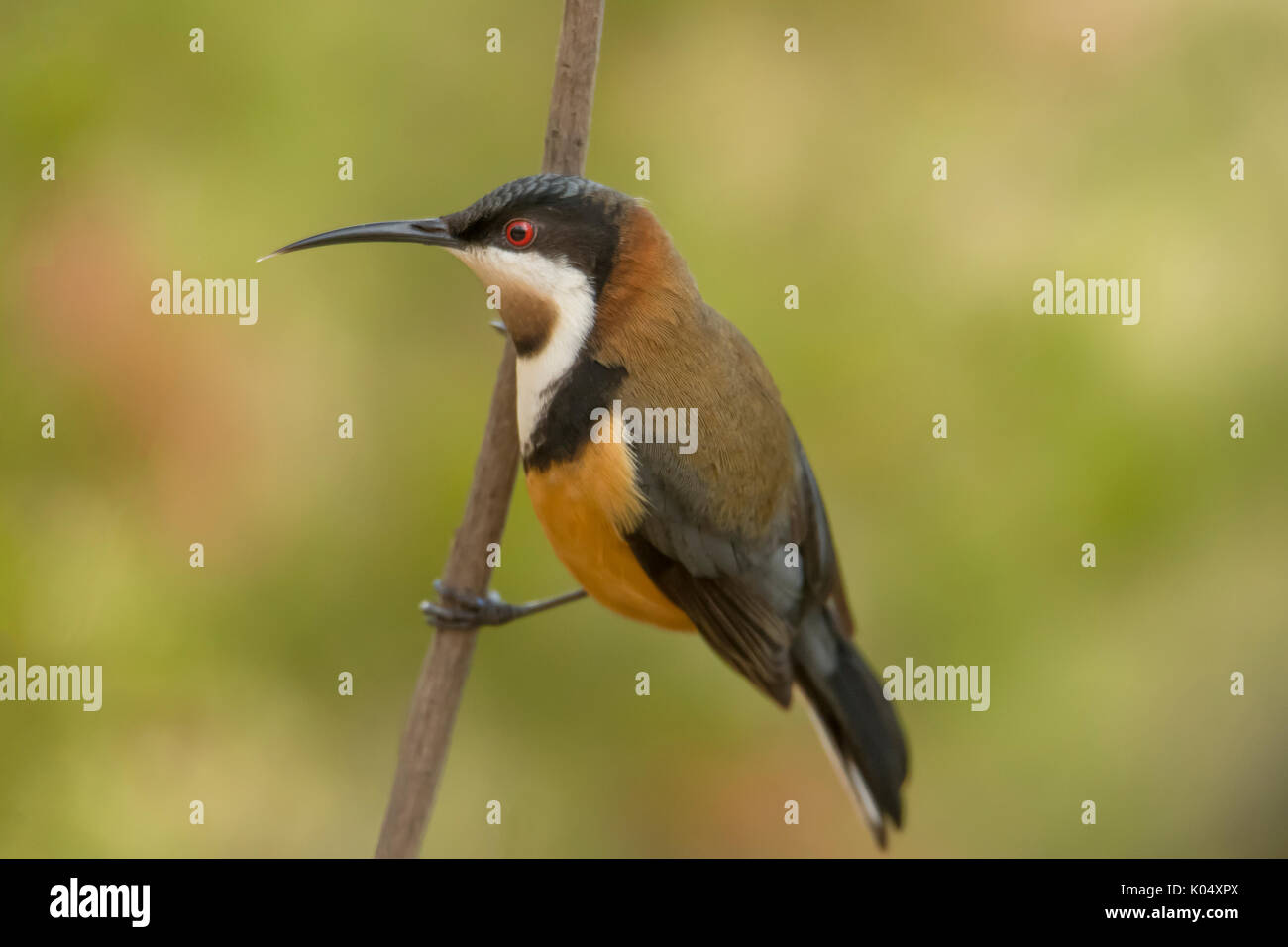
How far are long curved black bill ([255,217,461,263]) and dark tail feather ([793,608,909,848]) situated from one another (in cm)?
147

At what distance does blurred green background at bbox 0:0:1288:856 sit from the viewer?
180 inches

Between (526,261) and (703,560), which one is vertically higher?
(526,261)

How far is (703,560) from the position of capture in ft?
10.8

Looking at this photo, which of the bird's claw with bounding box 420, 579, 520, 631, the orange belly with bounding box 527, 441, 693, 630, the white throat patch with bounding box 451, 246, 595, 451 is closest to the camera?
the white throat patch with bounding box 451, 246, 595, 451

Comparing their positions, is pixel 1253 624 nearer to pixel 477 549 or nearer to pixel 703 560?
pixel 703 560

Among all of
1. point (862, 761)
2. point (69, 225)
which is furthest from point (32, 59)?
point (862, 761)

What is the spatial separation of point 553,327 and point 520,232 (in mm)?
245

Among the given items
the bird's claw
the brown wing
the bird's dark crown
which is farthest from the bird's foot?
the bird's dark crown

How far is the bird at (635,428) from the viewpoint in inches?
118

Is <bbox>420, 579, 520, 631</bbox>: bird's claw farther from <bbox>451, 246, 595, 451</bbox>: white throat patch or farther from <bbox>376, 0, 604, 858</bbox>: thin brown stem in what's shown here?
<bbox>451, 246, 595, 451</bbox>: white throat patch

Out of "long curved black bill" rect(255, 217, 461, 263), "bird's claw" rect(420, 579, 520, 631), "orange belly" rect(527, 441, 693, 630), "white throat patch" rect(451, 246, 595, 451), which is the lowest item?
"bird's claw" rect(420, 579, 520, 631)

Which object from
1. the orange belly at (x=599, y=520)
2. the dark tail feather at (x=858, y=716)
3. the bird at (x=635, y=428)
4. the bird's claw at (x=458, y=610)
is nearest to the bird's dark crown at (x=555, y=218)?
the bird at (x=635, y=428)

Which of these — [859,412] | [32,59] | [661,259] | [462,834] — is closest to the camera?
[661,259]

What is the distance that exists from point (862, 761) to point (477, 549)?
4.28 ft
